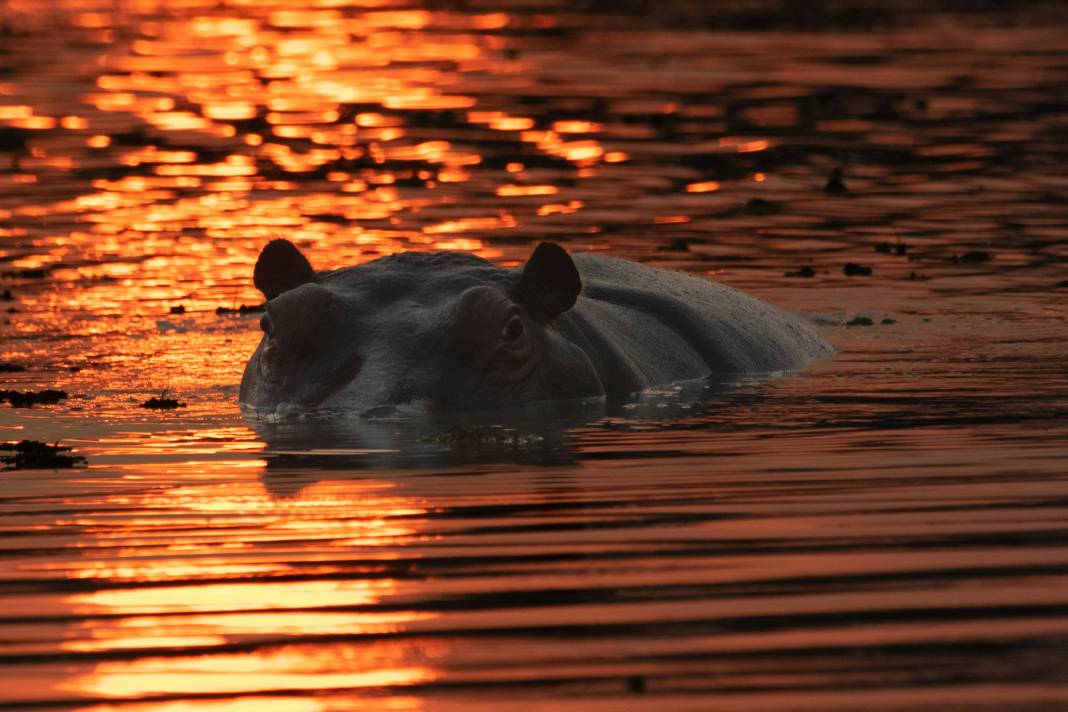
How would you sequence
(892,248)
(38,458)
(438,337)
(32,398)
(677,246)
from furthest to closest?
(892,248) < (677,246) < (32,398) < (438,337) < (38,458)

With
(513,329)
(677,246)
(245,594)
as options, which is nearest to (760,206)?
(677,246)

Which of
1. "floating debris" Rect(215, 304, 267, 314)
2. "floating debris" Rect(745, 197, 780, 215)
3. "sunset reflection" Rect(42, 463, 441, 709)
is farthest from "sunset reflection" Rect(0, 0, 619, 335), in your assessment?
"sunset reflection" Rect(42, 463, 441, 709)

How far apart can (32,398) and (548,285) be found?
3222mm

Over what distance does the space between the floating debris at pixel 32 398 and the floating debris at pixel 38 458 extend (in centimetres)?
236

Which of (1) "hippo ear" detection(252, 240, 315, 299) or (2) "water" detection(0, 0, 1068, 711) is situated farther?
(1) "hippo ear" detection(252, 240, 315, 299)

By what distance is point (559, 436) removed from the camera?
11258mm

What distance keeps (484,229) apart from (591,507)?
14.8 meters

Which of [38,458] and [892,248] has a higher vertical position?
[892,248]

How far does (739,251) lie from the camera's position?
22078mm

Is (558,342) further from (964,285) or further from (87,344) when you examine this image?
(964,285)

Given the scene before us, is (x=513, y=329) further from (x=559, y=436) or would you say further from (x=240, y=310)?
(x=240, y=310)

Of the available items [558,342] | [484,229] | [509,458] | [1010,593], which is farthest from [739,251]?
[1010,593]

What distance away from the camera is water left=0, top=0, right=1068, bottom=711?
20.2ft

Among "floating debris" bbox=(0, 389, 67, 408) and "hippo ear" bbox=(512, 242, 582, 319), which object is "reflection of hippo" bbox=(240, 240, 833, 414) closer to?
"hippo ear" bbox=(512, 242, 582, 319)
